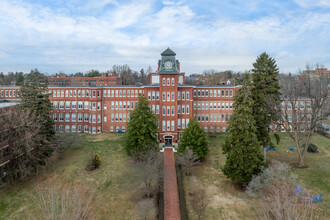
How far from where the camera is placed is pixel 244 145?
83.3ft

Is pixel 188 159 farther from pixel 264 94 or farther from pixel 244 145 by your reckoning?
pixel 264 94

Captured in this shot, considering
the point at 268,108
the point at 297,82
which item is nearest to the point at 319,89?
the point at 297,82

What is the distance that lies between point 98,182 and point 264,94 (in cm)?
2719

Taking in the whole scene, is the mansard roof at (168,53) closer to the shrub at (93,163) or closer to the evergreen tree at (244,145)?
the evergreen tree at (244,145)

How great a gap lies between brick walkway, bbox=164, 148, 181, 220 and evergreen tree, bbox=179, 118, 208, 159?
373cm

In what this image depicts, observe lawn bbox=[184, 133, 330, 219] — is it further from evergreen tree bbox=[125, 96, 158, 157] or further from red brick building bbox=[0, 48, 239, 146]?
red brick building bbox=[0, 48, 239, 146]

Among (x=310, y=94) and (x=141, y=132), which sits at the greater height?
(x=310, y=94)

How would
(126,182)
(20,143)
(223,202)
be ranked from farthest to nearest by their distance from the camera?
(126,182)
(20,143)
(223,202)

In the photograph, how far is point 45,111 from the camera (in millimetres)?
35062

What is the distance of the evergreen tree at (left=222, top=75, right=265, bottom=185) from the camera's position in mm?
25031

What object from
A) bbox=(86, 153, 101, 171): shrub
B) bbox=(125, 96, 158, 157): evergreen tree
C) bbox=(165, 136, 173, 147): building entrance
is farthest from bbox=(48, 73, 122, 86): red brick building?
bbox=(86, 153, 101, 171): shrub

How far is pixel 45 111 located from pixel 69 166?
10.2 metres

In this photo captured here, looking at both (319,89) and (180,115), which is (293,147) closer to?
(319,89)

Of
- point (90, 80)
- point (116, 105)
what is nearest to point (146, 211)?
point (116, 105)
